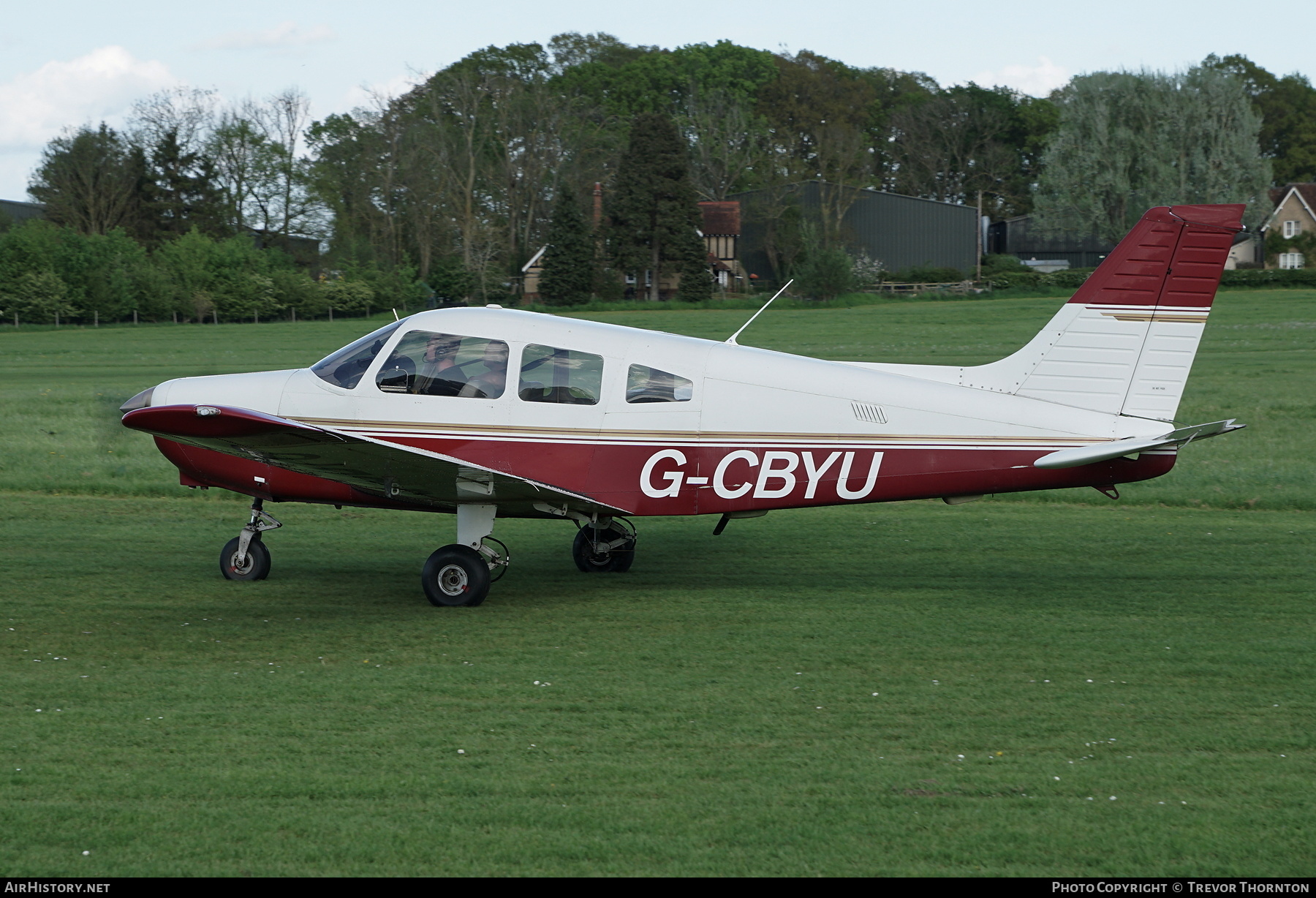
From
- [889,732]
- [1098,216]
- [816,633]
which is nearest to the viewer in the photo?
[889,732]

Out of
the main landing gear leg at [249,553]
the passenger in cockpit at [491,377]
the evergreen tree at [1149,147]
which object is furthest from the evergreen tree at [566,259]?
the passenger in cockpit at [491,377]

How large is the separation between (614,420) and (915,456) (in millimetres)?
2228

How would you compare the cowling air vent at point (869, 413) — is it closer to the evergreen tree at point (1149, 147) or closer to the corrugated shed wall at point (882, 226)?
the evergreen tree at point (1149, 147)

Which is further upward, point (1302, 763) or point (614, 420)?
point (614, 420)

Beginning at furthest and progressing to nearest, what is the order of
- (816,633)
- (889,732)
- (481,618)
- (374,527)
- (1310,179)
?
(1310,179) → (374,527) → (481,618) → (816,633) → (889,732)

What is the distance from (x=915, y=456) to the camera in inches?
337

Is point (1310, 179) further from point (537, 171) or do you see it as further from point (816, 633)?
point (816, 633)

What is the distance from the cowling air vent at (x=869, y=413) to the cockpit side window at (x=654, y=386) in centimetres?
121

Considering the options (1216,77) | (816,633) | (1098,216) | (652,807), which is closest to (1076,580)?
(816,633)

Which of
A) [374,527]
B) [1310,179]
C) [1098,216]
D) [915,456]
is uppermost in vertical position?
[1310,179]

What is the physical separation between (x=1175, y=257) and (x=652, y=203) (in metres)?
57.6

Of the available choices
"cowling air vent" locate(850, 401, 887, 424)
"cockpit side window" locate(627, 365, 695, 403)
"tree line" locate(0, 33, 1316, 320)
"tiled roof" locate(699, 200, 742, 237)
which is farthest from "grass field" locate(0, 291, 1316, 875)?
"tiled roof" locate(699, 200, 742, 237)

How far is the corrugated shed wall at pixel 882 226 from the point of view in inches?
2864

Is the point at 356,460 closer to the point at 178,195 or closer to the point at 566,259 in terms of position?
the point at 566,259
